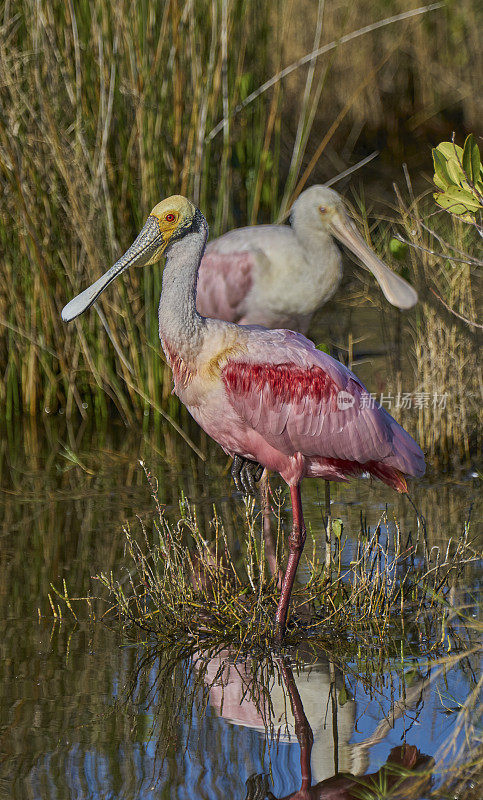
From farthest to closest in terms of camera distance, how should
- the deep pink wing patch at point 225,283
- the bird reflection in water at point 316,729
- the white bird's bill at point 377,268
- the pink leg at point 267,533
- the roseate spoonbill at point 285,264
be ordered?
the deep pink wing patch at point 225,283, the roseate spoonbill at point 285,264, the white bird's bill at point 377,268, the pink leg at point 267,533, the bird reflection in water at point 316,729

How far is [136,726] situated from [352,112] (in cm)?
938

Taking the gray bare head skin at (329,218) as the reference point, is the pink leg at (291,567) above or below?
below

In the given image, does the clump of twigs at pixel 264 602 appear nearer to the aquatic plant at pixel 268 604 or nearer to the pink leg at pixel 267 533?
the aquatic plant at pixel 268 604

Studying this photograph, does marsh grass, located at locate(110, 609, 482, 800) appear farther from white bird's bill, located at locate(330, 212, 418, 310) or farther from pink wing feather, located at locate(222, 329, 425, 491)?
white bird's bill, located at locate(330, 212, 418, 310)

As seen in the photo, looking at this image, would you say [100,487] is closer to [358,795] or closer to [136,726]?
[136,726]

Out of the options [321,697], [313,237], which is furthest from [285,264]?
[321,697]

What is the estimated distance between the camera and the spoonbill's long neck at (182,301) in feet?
15.0

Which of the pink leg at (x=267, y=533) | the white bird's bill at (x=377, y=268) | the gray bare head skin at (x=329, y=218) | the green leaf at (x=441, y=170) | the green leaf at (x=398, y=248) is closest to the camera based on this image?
the green leaf at (x=441, y=170)

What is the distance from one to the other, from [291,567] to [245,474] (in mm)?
1434

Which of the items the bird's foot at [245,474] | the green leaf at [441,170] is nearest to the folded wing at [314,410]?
the green leaf at [441,170]

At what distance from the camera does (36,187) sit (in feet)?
22.4

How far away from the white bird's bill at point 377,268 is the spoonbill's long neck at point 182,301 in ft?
4.03

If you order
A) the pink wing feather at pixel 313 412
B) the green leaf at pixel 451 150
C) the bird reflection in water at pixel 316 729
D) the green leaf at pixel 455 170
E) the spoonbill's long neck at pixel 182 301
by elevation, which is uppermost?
the green leaf at pixel 451 150

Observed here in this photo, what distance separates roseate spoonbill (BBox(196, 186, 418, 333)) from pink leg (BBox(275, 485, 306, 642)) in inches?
75.2
